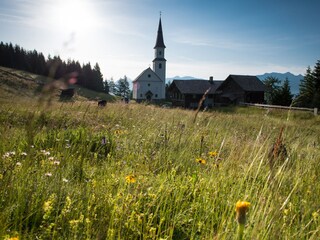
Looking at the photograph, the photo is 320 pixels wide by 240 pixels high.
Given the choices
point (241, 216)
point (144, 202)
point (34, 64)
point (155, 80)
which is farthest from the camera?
point (34, 64)

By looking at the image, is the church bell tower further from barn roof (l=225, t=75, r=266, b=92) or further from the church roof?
barn roof (l=225, t=75, r=266, b=92)

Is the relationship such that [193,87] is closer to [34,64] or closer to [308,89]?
[308,89]

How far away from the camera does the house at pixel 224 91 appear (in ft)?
128

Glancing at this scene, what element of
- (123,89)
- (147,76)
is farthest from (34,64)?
(123,89)

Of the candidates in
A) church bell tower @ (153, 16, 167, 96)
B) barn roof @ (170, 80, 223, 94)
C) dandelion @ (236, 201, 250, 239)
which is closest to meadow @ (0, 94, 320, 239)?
dandelion @ (236, 201, 250, 239)

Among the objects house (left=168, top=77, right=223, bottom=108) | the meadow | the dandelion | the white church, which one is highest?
the white church

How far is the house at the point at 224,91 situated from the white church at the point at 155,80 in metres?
14.5

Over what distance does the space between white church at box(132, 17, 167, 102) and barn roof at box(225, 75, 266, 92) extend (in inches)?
928

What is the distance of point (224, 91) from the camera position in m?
42.5

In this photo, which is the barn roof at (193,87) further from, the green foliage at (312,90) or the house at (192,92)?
the green foliage at (312,90)

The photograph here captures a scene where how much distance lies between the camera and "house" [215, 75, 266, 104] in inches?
1523

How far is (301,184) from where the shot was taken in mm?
2568

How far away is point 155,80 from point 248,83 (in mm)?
26993

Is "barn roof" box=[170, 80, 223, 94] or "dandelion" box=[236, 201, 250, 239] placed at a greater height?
"barn roof" box=[170, 80, 223, 94]
